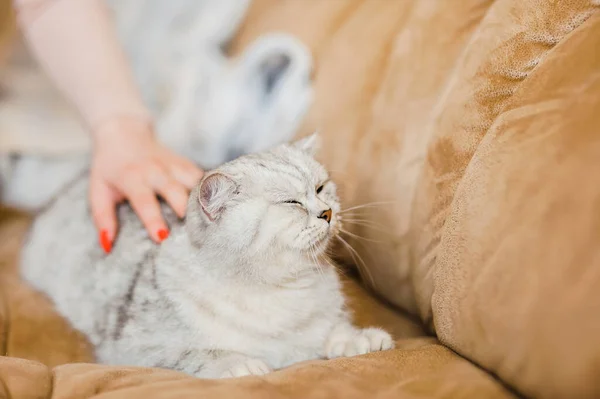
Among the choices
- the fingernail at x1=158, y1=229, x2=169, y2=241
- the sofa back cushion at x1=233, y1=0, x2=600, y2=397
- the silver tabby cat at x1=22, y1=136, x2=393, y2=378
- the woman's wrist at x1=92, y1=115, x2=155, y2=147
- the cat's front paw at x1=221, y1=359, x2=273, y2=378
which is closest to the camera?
the sofa back cushion at x1=233, y1=0, x2=600, y2=397

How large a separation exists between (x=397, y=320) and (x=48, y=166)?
1.23 metres

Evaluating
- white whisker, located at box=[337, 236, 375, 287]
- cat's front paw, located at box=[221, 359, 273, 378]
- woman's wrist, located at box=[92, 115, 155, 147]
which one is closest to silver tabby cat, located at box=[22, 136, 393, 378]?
cat's front paw, located at box=[221, 359, 273, 378]

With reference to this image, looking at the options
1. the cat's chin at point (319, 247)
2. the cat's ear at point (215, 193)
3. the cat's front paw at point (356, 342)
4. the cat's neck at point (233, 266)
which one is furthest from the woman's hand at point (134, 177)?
the cat's front paw at point (356, 342)

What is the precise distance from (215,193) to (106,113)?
57 centimetres

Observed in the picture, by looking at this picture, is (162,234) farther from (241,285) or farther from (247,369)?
(247,369)

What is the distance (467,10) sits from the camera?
1.25 metres

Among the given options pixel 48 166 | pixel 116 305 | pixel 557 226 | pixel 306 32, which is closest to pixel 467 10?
pixel 306 32

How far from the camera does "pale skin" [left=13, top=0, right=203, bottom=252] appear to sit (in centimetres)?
135

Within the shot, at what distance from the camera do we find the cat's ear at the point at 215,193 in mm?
1058

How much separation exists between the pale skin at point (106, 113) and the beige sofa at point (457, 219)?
323 millimetres

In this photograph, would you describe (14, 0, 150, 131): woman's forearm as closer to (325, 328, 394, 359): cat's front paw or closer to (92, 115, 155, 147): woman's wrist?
(92, 115, 155, 147): woman's wrist

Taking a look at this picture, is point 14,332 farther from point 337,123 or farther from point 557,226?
point 557,226

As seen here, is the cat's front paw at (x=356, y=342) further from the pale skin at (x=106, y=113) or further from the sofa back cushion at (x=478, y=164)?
the pale skin at (x=106, y=113)

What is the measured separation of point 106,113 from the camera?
4.90ft
